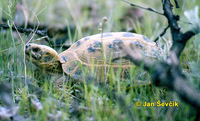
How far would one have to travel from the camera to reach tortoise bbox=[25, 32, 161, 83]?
2318 millimetres

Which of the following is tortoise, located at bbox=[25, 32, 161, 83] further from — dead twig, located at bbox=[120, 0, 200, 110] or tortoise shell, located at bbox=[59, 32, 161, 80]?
dead twig, located at bbox=[120, 0, 200, 110]

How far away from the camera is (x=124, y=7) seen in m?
5.54

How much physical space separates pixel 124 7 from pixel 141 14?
2.24 ft

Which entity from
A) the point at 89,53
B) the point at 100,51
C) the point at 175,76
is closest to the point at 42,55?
the point at 89,53

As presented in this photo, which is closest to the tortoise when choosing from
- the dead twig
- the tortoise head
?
the tortoise head

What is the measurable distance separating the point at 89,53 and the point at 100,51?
142mm

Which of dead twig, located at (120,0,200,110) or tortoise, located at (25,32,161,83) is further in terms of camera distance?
tortoise, located at (25,32,161,83)

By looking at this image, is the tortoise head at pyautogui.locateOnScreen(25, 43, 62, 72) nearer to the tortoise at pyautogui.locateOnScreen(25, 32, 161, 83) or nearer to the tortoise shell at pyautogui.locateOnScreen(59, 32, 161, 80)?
the tortoise at pyautogui.locateOnScreen(25, 32, 161, 83)

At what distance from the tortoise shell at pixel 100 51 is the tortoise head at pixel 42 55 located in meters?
0.12

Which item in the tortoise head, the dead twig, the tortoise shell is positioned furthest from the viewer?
the tortoise head

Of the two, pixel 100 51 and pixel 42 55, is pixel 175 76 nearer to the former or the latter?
pixel 100 51

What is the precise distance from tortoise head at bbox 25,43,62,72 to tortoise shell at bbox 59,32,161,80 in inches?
4.5

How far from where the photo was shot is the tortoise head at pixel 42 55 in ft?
7.89

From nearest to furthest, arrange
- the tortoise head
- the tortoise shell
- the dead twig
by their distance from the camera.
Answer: the dead twig < the tortoise shell < the tortoise head
